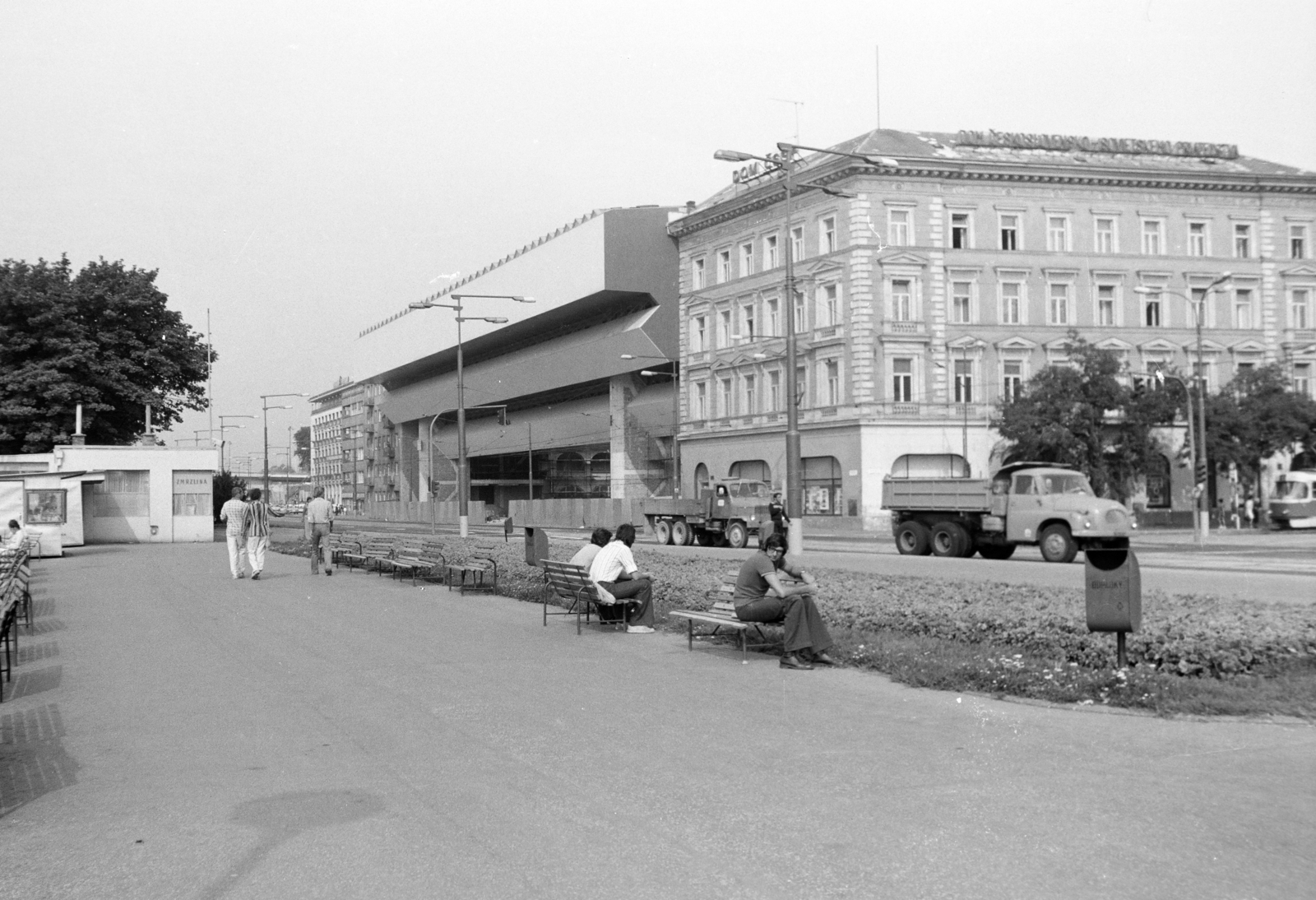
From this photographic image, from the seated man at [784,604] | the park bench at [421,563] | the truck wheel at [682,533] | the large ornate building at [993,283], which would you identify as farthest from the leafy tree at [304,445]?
the seated man at [784,604]

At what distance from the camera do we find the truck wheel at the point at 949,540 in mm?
30406

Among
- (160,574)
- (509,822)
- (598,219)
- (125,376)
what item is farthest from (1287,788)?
(598,219)

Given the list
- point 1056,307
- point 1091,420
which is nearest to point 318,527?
point 1091,420

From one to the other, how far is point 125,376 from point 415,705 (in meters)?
53.7

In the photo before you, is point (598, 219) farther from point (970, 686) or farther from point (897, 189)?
point (970, 686)

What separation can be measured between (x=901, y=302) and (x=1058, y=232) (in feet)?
26.7

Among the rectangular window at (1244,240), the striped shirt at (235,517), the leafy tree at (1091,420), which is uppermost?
the rectangular window at (1244,240)

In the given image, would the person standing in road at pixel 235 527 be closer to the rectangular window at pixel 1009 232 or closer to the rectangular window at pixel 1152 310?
the rectangular window at pixel 1009 232

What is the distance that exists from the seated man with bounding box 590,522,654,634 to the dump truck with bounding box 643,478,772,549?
22128 mm

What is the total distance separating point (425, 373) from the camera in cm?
10494

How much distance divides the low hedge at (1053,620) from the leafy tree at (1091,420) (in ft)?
113

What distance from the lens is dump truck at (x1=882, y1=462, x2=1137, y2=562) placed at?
28.5 m

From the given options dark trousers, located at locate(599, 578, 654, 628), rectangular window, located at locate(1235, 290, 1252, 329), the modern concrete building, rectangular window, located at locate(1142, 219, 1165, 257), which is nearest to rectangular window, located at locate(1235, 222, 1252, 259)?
rectangular window, located at locate(1235, 290, 1252, 329)

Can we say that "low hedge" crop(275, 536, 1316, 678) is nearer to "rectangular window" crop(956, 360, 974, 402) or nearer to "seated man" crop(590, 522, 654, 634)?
"seated man" crop(590, 522, 654, 634)
